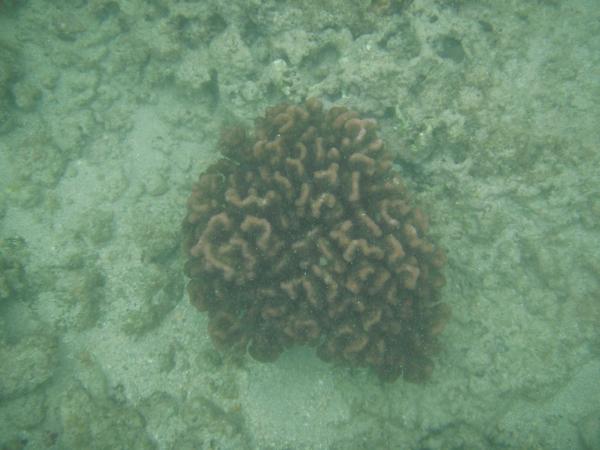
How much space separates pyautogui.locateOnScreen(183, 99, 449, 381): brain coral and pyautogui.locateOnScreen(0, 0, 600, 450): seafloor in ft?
2.68

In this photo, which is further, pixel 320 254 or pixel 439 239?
pixel 439 239

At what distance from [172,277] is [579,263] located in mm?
5215

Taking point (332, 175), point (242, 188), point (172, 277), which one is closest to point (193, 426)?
point (172, 277)

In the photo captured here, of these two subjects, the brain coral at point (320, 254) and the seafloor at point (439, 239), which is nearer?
the brain coral at point (320, 254)

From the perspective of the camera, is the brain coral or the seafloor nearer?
the brain coral

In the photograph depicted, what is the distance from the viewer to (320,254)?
4.04m

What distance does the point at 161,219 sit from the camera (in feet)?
17.7

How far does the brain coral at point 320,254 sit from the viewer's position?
3.97 meters

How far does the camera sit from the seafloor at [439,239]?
4.66 m

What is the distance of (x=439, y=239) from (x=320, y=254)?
1.62 m

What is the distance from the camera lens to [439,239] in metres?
4.73

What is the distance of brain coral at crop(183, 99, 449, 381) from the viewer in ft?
13.0

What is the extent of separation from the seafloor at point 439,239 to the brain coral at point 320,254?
0.82 metres

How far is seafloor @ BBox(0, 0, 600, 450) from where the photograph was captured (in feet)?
15.3
